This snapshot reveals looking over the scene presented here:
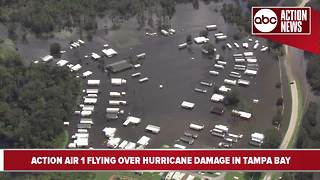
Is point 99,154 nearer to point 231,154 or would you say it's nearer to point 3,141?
point 231,154

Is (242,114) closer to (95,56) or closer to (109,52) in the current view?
(109,52)

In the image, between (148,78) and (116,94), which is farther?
(148,78)

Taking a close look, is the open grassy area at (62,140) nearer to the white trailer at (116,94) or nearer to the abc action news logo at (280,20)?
the white trailer at (116,94)

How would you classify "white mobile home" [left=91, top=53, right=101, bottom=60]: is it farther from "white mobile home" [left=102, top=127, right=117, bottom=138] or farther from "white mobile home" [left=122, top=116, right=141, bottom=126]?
"white mobile home" [left=102, top=127, right=117, bottom=138]

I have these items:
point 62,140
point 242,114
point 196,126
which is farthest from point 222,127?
point 62,140

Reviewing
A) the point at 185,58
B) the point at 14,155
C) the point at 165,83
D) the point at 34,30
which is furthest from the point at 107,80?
the point at 14,155

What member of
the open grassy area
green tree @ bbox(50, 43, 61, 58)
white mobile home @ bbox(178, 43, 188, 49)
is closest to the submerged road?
white mobile home @ bbox(178, 43, 188, 49)

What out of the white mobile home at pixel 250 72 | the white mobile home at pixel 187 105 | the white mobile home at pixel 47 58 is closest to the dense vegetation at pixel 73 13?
the white mobile home at pixel 47 58
